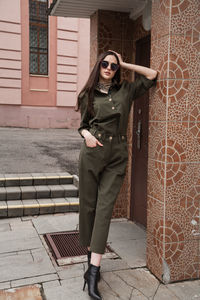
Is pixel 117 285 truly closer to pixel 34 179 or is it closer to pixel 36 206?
pixel 36 206

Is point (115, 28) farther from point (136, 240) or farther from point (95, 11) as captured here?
point (136, 240)

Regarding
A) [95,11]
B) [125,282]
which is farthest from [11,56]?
[125,282]

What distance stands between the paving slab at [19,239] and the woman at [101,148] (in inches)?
44.0

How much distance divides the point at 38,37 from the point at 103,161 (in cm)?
1152

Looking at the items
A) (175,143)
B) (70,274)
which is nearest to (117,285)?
(70,274)

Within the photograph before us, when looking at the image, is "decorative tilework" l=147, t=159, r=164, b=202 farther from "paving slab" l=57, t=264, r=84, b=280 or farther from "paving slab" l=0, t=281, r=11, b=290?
"paving slab" l=0, t=281, r=11, b=290

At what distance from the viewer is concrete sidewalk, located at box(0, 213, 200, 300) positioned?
107 inches

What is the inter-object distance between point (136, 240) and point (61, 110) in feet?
Answer: 32.7

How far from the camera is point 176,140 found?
279 cm

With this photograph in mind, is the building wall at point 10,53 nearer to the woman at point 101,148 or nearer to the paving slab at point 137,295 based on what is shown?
the woman at point 101,148

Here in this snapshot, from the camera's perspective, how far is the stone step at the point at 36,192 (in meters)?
5.06

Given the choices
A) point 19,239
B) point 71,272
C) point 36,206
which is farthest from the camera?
point 36,206

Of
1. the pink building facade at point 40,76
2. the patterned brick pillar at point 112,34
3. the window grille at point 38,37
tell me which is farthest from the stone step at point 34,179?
the window grille at point 38,37

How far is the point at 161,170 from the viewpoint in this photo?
9.32 ft
